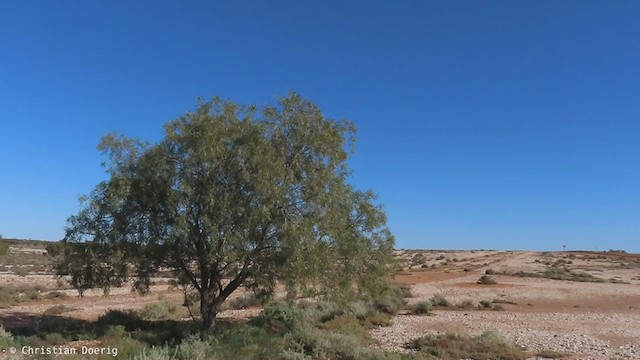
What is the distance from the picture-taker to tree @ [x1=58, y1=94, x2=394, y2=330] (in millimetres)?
17141

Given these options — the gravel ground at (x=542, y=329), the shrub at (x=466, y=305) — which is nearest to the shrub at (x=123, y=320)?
the gravel ground at (x=542, y=329)

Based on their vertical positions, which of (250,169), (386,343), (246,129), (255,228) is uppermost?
(246,129)

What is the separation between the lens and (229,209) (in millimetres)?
17156

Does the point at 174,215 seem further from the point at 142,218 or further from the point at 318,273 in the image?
the point at 318,273

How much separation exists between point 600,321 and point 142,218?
22115mm

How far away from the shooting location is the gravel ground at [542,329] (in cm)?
1874

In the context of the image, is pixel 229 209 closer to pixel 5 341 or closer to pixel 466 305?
pixel 5 341

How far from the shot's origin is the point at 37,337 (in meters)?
17.7

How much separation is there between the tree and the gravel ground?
4808 mm

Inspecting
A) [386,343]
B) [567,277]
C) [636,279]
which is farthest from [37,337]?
[636,279]

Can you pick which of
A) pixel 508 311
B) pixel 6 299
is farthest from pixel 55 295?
pixel 508 311

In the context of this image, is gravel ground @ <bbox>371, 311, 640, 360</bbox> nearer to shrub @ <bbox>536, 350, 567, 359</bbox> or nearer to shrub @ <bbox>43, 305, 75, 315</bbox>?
shrub @ <bbox>536, 350, 567, 359</bbox>

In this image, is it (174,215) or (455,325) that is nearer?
(174,215)

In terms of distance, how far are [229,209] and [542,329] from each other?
15192 millimetres
